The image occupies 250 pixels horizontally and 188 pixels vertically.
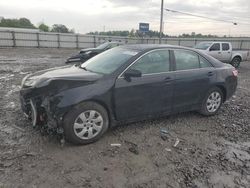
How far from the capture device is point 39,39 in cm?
2998

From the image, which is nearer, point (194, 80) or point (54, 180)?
point (54, 180)

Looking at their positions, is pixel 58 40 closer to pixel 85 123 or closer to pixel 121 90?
pixel 121 90

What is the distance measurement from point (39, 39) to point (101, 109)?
28795 millimetres

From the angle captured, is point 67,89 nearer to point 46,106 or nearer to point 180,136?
point 46,106

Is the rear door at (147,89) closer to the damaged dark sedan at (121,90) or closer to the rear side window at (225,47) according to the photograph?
the damaged dark sedan at (121,90)

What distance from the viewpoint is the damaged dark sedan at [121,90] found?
3748 millimetres

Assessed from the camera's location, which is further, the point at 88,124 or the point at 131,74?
the point at 131,74

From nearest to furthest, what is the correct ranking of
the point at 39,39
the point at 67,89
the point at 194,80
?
the point at 67,89 → the point at 194,80 → the point at 39,39

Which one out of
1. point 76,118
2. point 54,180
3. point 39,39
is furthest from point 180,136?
point 39,39

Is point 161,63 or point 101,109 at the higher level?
point 161,63

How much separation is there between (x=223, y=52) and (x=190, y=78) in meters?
11.8

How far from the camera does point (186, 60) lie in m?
5.06

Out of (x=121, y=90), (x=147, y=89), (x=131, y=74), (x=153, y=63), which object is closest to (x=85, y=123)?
(x=121, y=90)

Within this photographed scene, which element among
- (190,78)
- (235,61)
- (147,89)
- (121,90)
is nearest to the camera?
(121,90)
